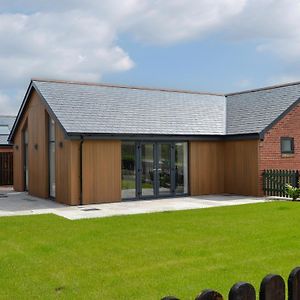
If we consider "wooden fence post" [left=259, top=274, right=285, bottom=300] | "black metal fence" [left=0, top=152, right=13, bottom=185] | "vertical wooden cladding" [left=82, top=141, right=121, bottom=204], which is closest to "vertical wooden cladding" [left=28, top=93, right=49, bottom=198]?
"vertical wooden cladding" [left=82, top=141, right=121, bottom=204]

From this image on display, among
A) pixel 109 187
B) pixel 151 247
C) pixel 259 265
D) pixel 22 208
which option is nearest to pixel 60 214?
pixel 22 208

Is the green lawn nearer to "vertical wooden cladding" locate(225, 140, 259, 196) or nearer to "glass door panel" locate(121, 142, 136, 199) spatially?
"glass door panel" locate(121, 142, 136, 199)

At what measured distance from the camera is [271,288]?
3.08 metres

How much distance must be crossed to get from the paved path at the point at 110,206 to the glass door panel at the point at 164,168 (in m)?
0.81

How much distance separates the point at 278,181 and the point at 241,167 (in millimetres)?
1914

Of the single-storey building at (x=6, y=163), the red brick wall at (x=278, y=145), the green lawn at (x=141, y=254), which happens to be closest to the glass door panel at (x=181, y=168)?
the red brick wall at (x=278, y=145)

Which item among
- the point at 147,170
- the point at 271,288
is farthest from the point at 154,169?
the point at 271,288

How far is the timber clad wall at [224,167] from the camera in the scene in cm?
2022

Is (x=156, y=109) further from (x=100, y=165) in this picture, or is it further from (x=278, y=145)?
(x=278, y=145)

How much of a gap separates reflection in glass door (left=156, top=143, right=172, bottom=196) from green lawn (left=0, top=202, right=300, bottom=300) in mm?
6297

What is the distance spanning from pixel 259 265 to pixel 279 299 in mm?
4664

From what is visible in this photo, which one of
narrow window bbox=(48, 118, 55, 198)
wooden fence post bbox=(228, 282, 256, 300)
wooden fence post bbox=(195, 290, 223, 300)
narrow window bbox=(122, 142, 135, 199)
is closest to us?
wooden fence post bbox=(195, 290, 223, 300)

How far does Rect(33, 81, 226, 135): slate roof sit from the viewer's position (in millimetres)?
18516

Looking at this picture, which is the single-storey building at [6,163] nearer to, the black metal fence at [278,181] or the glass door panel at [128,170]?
the glass door panel at [128,170]
